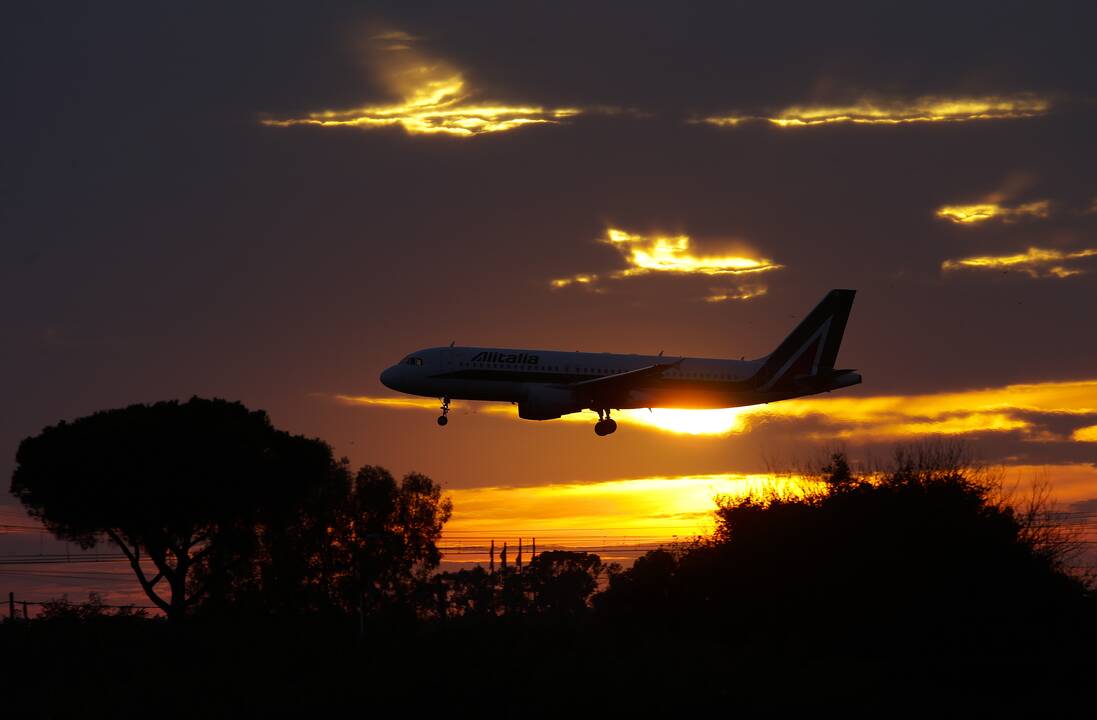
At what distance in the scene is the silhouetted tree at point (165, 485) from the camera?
292 feet

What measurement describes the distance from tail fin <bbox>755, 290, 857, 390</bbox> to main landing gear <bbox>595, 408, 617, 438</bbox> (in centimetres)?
1380

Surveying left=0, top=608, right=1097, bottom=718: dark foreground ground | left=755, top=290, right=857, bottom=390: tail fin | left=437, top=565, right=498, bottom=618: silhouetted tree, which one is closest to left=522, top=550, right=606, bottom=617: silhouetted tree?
left=437, top=565, right=498, bottom=618: silhouetted tree

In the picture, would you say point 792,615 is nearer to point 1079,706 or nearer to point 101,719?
point 1079,706

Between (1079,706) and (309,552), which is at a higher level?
(309,552)

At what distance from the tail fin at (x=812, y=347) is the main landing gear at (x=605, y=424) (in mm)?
13800

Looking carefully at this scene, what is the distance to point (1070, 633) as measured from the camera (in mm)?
53281

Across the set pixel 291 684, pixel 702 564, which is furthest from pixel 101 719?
pixel 702 564

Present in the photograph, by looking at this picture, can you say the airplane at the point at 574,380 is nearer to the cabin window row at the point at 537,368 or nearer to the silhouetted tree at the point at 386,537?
the cabin window row at the point at 537,368

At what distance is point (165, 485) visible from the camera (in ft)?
291

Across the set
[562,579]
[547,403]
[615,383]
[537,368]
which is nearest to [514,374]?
[537,368]

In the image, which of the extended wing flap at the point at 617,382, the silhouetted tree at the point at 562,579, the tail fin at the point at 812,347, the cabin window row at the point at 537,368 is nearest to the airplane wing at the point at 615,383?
the extended wing flap at the point at 617,382

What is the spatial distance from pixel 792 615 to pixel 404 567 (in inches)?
2314

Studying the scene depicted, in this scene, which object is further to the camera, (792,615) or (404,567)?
(404,567)

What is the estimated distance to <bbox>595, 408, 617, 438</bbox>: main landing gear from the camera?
8612 cm
